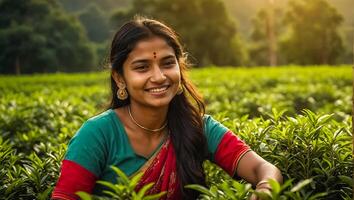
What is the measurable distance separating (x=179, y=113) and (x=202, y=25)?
4512 centimetres

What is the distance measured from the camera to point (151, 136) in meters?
2.76

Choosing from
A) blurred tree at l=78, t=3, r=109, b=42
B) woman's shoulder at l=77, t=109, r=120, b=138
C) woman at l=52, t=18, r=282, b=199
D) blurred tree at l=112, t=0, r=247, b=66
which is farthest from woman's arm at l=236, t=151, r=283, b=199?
blurred tree at l=78, t=3, r=109, b=42

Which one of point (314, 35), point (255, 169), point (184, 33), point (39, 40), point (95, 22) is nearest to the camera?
point (255, 169)

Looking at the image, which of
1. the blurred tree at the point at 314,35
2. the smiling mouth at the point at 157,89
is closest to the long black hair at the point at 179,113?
the smiling mouth at the point at 157,89

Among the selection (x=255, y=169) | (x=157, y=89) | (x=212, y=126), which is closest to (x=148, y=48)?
(x=157, y=89)

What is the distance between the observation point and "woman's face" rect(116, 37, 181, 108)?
103 inches

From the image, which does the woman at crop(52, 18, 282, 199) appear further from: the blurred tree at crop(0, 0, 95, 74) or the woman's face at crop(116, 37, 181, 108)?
the blurred tree at crop(0, 0, 95, 74)

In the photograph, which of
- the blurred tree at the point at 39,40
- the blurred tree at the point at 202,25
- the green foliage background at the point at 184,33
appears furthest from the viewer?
the blurred tree at the point at 202,25

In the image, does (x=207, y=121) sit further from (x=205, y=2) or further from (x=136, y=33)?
(x=205, y=2)

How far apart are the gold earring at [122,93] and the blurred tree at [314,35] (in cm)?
4905

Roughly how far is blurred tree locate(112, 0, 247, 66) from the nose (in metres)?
43.3

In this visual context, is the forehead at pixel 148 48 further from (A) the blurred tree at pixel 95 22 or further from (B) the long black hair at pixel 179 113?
(A) the blurred tree at pixel 95 22

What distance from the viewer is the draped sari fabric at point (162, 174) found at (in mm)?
2549

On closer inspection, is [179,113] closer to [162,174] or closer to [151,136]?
[151,136]
